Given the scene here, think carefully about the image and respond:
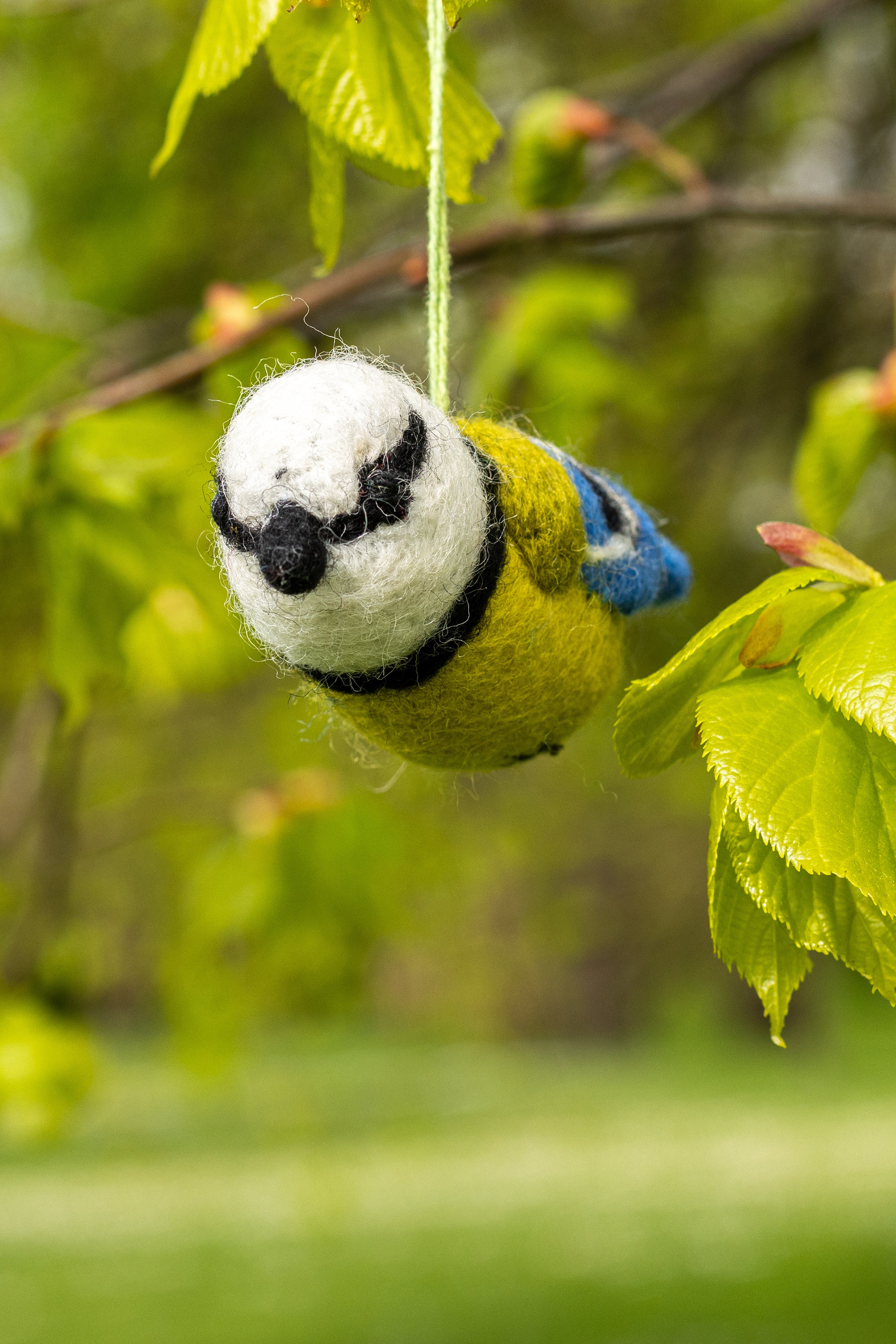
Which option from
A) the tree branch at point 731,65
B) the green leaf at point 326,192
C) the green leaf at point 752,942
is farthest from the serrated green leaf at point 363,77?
the tree branch at point 731,65

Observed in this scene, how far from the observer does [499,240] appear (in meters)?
1.43

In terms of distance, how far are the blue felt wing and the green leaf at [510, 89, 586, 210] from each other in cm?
107

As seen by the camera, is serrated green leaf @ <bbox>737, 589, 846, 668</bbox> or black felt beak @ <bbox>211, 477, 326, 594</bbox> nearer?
black felt beak @ <bbox>211, 477, 326, 594</bbox>

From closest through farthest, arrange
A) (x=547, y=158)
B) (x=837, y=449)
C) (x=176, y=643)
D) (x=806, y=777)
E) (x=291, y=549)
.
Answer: (x=291, y=549), (x=806, y=777), (x=837, y=449), (x=547, y=158), (x=176, y=643)

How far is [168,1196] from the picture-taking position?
9.84m

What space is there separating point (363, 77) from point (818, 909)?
2.17 feet

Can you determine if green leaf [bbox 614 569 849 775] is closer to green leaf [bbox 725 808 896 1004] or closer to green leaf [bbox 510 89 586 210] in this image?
green leaf [bbox 725 808 896 1004]

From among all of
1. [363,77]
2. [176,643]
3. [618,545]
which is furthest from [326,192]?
[176,643]

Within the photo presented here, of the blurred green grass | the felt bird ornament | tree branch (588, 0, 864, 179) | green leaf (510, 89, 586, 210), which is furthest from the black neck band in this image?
the blurred green grass

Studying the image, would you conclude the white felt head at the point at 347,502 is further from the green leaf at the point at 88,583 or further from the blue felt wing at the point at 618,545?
the green leaf at the point at 88,583

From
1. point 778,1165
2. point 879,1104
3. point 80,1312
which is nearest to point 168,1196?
point 80,1312

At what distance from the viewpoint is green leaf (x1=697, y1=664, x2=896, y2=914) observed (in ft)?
1.85

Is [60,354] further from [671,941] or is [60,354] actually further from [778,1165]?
[671,941]

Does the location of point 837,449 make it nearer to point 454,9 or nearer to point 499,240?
point 499,240
